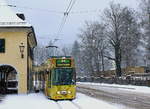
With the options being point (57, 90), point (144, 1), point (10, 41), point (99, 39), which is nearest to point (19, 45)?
point (10, 41)

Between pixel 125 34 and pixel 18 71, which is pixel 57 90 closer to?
pixel 18 71

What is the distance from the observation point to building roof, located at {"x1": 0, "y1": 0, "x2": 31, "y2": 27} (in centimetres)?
3671

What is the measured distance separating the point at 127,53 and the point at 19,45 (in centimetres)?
4276

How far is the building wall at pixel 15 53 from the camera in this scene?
36641 millimetres

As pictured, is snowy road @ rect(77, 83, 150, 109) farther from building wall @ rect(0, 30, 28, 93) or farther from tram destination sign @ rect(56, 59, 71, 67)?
building wall @ rect(0, 30, 28, 93)

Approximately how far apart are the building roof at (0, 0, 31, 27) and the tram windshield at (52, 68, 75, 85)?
28.2 feet

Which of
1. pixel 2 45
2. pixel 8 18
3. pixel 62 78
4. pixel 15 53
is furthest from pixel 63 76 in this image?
pixel 8 18

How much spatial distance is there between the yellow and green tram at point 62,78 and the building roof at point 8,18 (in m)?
A: 8.32

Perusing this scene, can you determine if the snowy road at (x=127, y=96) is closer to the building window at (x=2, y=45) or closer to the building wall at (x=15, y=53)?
the building wall at (x=15, y=53)

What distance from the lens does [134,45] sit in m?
73.3

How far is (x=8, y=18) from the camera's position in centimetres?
3838

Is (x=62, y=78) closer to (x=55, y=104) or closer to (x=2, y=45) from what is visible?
(x=55, y=104)

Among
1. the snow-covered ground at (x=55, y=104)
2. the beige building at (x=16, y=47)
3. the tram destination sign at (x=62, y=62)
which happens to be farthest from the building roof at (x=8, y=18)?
the snow-covered ground at (x=55, y=104)


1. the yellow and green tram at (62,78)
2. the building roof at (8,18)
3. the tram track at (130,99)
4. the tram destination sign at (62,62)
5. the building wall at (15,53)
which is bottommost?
the tram track at (130,99)
